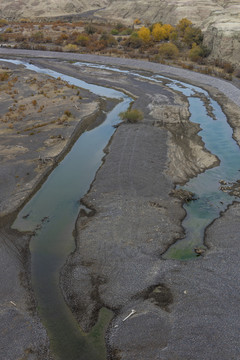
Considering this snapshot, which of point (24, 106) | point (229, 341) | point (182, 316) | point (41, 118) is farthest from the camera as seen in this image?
point (24, 106)

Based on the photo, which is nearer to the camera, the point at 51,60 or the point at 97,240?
the point at 97,240

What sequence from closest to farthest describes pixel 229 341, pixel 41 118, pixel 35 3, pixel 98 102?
pixel 229 341, pixel 41 118, pixel 98 102, pixel 35 3

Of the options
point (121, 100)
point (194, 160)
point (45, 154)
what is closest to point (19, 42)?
point (121, 100)

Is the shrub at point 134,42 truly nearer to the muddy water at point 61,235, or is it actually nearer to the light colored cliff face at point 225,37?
the light colored cliff face at point 225,37

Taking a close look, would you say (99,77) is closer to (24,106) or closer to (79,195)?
(24,106)

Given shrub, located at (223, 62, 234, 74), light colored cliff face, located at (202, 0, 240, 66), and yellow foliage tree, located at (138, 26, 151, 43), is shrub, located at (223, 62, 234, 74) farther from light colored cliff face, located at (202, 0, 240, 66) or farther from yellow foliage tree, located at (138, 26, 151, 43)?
yellow foliage tree, located at (138, 26, 151, 43)

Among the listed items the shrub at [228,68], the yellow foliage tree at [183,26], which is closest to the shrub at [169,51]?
the shrub at [228,68]
